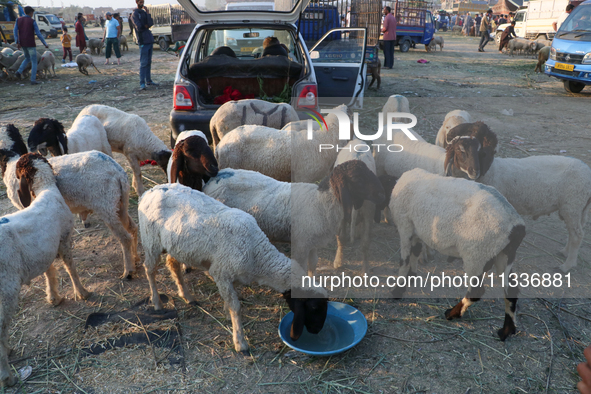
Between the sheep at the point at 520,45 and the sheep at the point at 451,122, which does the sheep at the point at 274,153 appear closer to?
the sheep at the point at 451,122

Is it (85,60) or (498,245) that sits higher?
(85,60)

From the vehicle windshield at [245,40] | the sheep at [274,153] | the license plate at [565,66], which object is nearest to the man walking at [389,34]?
the license plate at [565,66]

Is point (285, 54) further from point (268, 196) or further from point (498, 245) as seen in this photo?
point (498, 245)

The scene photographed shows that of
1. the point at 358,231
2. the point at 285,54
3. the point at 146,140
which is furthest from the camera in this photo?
the point at 285,54

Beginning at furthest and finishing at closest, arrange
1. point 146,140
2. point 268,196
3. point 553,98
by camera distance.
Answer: point 553,98, point 146,140, point 268,196

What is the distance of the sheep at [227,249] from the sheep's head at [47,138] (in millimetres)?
2190

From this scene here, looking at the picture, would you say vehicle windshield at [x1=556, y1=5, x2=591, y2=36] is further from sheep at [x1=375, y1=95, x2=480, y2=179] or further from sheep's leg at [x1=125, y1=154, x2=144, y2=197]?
sheep's leg at [x1=125, y1=154, x2=144, y2=197]

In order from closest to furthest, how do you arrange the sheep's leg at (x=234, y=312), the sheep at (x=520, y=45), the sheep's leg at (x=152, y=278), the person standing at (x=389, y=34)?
1. the sheep's leg at (x=234, y=312)
2. the sheep's leg at (x=152, y=278)
3. the person standing at (x=389, y=34)
4. the sheep at (x=520, y=45)

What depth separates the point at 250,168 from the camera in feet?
15.9

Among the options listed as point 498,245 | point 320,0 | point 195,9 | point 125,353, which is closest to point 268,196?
point 125,353

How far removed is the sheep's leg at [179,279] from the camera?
3.58 meters

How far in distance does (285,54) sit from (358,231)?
12.1 ft

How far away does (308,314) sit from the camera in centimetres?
297

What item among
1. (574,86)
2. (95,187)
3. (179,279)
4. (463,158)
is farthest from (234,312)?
(574,86)
